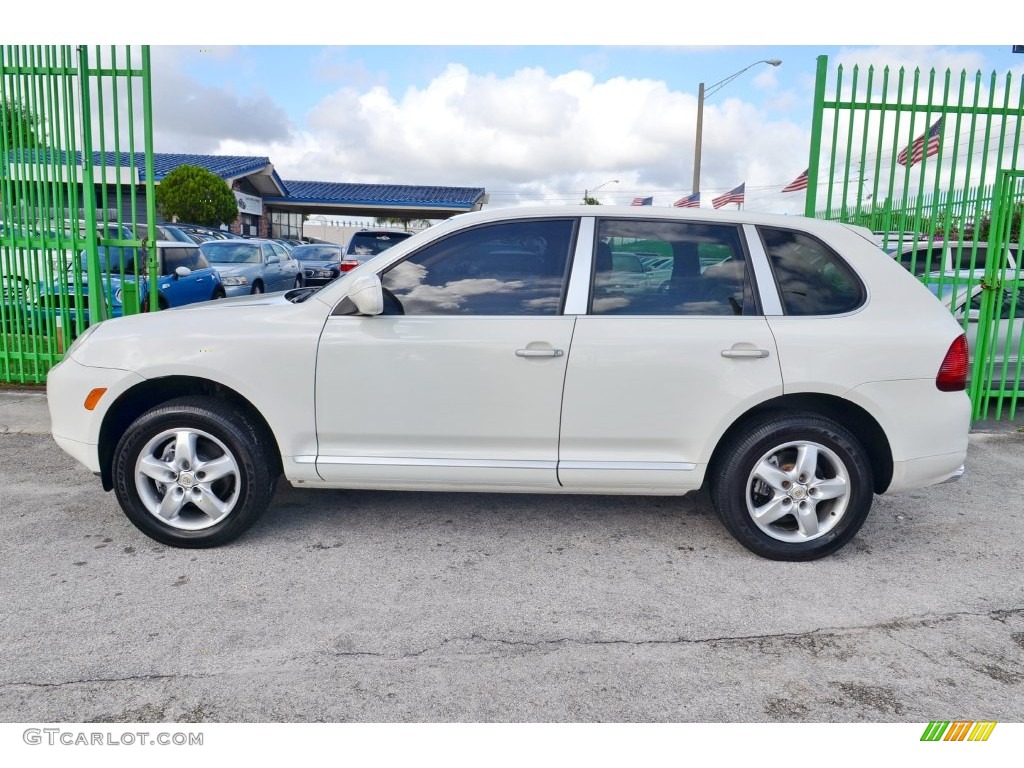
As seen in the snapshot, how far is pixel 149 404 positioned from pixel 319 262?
20.2m

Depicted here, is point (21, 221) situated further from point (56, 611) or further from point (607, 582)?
point (607, 582)

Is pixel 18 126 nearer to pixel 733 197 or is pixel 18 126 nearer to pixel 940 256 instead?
pixel 940 256

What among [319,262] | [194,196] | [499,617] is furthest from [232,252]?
[194,196]

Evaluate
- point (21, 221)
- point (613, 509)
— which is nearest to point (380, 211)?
point (21, 221)

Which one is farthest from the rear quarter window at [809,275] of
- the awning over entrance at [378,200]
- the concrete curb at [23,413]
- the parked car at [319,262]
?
the awning over entrance at [378,200]

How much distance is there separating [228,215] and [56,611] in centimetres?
3355

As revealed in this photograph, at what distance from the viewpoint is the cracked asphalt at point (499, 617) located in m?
2.79

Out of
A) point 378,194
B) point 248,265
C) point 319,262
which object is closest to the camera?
point 248,265

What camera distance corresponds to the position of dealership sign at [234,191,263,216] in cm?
Answer: 3709

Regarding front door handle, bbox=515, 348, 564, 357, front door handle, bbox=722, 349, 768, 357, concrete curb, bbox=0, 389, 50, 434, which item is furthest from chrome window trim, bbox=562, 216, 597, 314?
concrete curb, bbox=0, 389, 50, 434

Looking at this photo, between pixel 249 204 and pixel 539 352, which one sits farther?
pixel 249 204

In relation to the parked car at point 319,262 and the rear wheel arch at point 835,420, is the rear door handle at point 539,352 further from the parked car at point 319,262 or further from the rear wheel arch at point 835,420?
the parked car at point 319,262

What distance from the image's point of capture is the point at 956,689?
2.91 meters

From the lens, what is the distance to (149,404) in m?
4.24
